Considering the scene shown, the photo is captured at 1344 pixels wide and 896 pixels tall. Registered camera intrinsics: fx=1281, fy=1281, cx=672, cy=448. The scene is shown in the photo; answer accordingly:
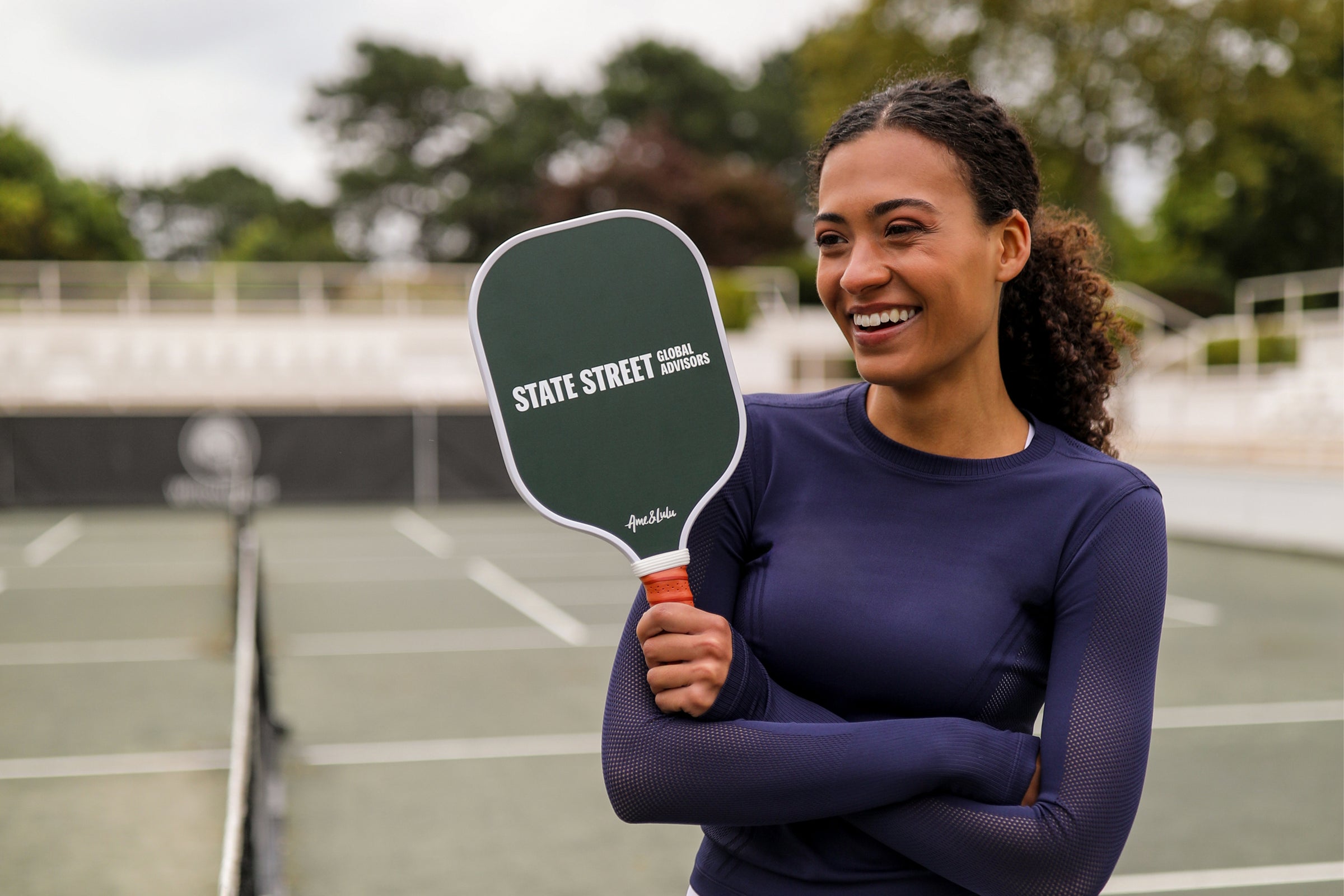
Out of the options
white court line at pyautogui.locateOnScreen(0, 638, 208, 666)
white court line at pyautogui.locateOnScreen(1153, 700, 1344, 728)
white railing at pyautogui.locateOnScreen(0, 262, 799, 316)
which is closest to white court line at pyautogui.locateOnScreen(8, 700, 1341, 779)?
white court line at pyautogui.locateOnScreen(0, 638, 208, 666)

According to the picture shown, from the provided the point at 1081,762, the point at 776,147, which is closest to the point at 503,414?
the point at 1081,762

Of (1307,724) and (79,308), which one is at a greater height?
(79,308)

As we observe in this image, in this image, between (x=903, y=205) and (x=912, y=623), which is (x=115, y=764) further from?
(x=903, y=205)

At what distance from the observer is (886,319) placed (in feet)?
5.32

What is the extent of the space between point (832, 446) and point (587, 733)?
5.43 meters

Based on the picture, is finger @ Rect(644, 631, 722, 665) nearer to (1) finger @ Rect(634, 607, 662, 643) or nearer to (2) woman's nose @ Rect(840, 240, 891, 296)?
(1) finger @ Rect(634, 607, 662, 643)

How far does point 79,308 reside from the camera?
2542cm

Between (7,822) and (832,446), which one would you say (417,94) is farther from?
(832,446)

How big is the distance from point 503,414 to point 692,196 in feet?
137

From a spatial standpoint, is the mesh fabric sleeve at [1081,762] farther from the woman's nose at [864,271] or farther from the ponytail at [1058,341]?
the woman's nose at [864,271]

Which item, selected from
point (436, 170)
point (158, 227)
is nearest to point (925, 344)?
point (436, 170)

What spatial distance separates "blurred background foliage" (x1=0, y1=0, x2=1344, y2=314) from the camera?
90.0 ft

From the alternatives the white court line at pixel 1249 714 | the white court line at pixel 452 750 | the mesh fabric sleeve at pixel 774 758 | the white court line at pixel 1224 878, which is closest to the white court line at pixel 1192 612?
the white court line at pixel 1249 714

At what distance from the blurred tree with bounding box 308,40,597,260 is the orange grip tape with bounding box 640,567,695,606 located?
52.6 m
